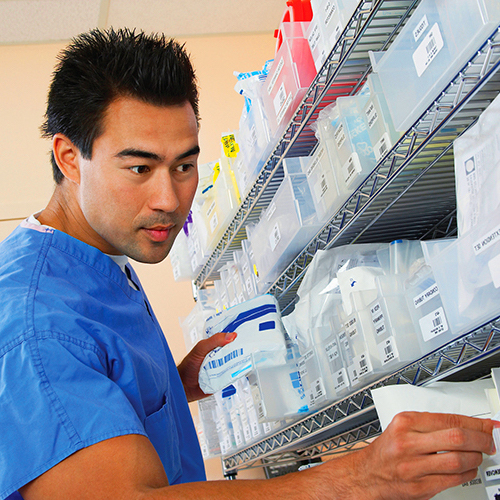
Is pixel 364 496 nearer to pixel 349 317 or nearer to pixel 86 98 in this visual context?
pixel 349 317

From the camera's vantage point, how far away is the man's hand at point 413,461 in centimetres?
77

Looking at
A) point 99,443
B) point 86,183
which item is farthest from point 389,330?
point 86,183

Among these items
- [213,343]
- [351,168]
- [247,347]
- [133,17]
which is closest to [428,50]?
[351,168]

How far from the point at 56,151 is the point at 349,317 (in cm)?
81

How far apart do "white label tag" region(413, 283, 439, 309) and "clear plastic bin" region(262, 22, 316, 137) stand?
0.74m

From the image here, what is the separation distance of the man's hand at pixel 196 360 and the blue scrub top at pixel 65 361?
0.51m

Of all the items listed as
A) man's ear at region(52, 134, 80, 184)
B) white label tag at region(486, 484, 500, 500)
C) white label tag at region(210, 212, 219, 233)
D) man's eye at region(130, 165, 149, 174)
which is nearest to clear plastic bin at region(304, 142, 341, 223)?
man's eye at region(130, 165, 149, 174)

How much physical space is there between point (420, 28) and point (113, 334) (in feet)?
2.75

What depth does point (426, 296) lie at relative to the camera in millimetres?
1092

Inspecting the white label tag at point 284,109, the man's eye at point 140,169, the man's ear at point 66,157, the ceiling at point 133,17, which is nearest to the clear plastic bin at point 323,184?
the white label tag at point 284,109

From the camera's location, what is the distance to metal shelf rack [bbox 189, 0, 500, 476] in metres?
0.99

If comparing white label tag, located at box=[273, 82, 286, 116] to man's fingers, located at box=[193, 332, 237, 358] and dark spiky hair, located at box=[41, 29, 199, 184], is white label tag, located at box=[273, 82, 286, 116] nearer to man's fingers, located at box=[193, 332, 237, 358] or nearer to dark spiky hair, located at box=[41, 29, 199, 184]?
dark spiky hair, located at box=[41, 29, 199, 184]

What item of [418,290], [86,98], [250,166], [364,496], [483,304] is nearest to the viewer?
[364,496]

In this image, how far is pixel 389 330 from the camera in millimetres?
1175
